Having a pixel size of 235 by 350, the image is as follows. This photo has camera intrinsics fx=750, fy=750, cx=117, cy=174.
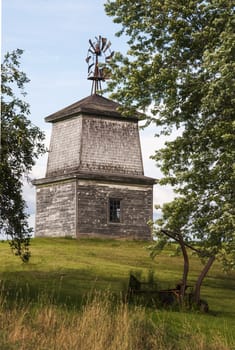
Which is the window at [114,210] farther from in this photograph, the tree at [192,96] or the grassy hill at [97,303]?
the tree at [192,96]

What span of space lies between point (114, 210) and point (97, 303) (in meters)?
32.8

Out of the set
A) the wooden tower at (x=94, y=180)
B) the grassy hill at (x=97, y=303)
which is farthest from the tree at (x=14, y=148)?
the wooden tower at (x=94, y=180)

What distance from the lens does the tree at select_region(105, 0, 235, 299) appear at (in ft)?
92.8

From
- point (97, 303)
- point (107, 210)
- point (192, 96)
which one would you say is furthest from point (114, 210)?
point (97, 303)

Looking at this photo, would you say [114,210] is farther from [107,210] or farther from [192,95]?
[192,95]

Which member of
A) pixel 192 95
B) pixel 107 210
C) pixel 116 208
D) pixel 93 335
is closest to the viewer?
pixel 93 335

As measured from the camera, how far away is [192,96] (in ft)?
101

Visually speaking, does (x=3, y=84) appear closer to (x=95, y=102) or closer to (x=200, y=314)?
(x=200, y=314)

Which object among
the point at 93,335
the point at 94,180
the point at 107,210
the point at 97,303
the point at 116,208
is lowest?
the point at 93,335

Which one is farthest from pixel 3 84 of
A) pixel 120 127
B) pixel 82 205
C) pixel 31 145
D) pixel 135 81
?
pixel 120 127

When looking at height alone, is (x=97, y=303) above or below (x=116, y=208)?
below

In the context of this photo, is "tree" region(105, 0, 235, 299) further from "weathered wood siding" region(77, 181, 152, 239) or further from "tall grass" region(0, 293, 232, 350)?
"weathered wood siding" region(77, 181, 152, 239)

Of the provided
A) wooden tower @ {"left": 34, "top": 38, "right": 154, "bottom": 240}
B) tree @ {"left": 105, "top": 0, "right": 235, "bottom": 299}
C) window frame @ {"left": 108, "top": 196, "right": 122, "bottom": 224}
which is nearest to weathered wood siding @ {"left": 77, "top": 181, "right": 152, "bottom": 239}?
wooden tower @ {"left": 34, "top": 38, "right": 154, "bottom": 240}

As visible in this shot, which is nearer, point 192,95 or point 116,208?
point 192,95
